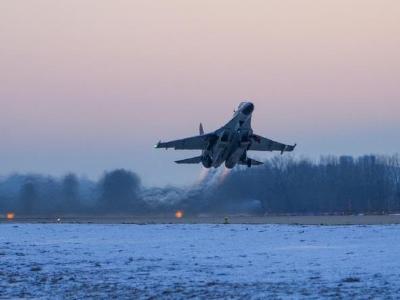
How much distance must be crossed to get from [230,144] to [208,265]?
1084 inches

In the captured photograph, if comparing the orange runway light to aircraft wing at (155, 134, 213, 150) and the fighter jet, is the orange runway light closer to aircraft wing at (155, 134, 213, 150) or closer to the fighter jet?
the fighter jet

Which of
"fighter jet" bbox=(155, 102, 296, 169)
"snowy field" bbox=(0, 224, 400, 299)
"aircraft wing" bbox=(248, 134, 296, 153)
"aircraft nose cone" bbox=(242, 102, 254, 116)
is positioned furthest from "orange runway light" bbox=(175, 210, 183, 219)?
"snowy field" bbox=(0, 224, 400, 299)

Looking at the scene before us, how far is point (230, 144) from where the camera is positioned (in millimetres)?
50656

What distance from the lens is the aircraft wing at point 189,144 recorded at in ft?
176

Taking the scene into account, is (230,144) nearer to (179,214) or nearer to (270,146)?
(270,146)

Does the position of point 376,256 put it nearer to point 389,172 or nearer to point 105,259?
point 105,259

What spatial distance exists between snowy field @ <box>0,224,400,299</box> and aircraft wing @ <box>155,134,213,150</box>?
14.9 m

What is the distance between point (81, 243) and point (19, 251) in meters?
4.21

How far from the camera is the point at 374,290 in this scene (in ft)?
54.8

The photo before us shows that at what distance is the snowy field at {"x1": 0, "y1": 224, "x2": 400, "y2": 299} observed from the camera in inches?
687

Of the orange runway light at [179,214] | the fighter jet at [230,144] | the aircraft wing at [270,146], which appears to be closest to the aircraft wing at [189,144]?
the fighter jet at [230,144]

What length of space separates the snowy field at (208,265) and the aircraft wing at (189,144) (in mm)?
14871

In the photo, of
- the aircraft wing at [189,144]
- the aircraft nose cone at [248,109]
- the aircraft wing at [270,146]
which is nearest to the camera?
the aircraft nose cone at [248,109]

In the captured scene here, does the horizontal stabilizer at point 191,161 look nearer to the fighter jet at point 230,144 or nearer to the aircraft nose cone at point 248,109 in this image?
the fighter jet at point 230,144
